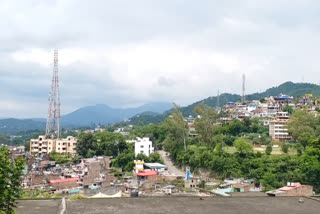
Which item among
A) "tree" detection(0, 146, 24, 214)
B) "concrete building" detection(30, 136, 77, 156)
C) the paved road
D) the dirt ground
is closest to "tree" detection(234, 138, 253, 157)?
the paved road

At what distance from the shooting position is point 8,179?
4.00 m

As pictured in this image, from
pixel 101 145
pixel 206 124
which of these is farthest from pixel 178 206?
pixel 101 145

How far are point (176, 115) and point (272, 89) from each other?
248 ft

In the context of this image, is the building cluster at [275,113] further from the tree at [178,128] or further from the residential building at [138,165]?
the residential building at [138,165]

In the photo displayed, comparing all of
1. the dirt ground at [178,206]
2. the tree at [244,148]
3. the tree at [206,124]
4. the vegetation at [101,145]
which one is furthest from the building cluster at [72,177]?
the dirt ground at [178,206]

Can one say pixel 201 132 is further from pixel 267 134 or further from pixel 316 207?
pixel 316 207

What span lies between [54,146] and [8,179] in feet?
106

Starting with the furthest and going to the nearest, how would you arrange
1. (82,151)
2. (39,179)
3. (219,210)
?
(82,151) < (39,179) < (219,210)

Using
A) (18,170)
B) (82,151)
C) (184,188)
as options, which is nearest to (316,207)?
(18,170)

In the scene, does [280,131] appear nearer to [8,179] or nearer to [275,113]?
[275,113]

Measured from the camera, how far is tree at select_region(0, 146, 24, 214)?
149 inches

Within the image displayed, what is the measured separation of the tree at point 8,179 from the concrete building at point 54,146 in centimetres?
3130

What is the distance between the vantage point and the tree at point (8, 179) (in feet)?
12.5

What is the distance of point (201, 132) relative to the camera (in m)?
29.6
